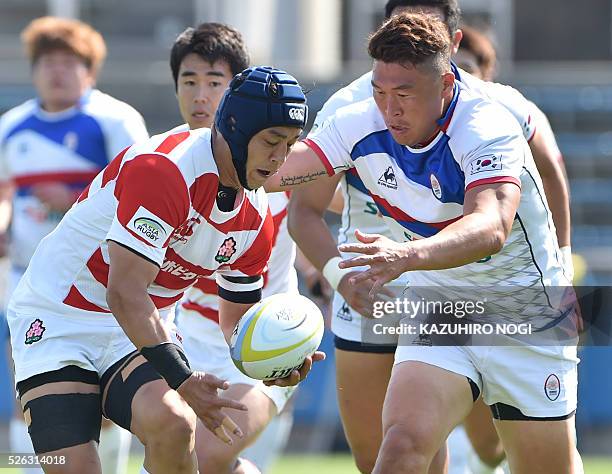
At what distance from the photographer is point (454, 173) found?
4844 mm

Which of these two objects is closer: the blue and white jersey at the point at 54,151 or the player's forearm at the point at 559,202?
the player's forearm at the point at 559,202

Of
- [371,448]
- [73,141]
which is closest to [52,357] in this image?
[371,448]

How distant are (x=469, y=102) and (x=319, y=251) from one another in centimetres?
108

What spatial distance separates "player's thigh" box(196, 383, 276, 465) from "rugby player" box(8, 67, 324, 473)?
0.80 meters

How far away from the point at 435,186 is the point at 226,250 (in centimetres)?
86

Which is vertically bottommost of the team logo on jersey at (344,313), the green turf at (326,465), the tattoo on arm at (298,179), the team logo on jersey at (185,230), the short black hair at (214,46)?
the green turf at (326,465)

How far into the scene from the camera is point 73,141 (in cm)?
754

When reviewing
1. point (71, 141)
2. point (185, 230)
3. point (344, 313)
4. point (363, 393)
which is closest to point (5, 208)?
point (71, 141)

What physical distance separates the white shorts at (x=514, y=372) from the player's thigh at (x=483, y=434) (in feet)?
3.47

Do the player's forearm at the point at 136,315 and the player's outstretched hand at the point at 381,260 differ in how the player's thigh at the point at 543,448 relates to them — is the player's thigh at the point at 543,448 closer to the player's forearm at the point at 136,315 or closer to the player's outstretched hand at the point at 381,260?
the player's outstretched hand at the point at 381,260

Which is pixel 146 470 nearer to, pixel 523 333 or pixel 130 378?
pixel 130 378

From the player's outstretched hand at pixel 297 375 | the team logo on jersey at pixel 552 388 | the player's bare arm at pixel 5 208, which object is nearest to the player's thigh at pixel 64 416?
the player's outstretched hand at pixel 297 375

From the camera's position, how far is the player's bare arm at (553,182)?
562cm

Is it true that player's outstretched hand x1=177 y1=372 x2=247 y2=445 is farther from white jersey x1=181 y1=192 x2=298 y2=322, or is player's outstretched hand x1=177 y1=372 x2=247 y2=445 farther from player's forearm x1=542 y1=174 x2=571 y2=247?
player's forearm x1=542 y1=174 x2=571 y2=247
